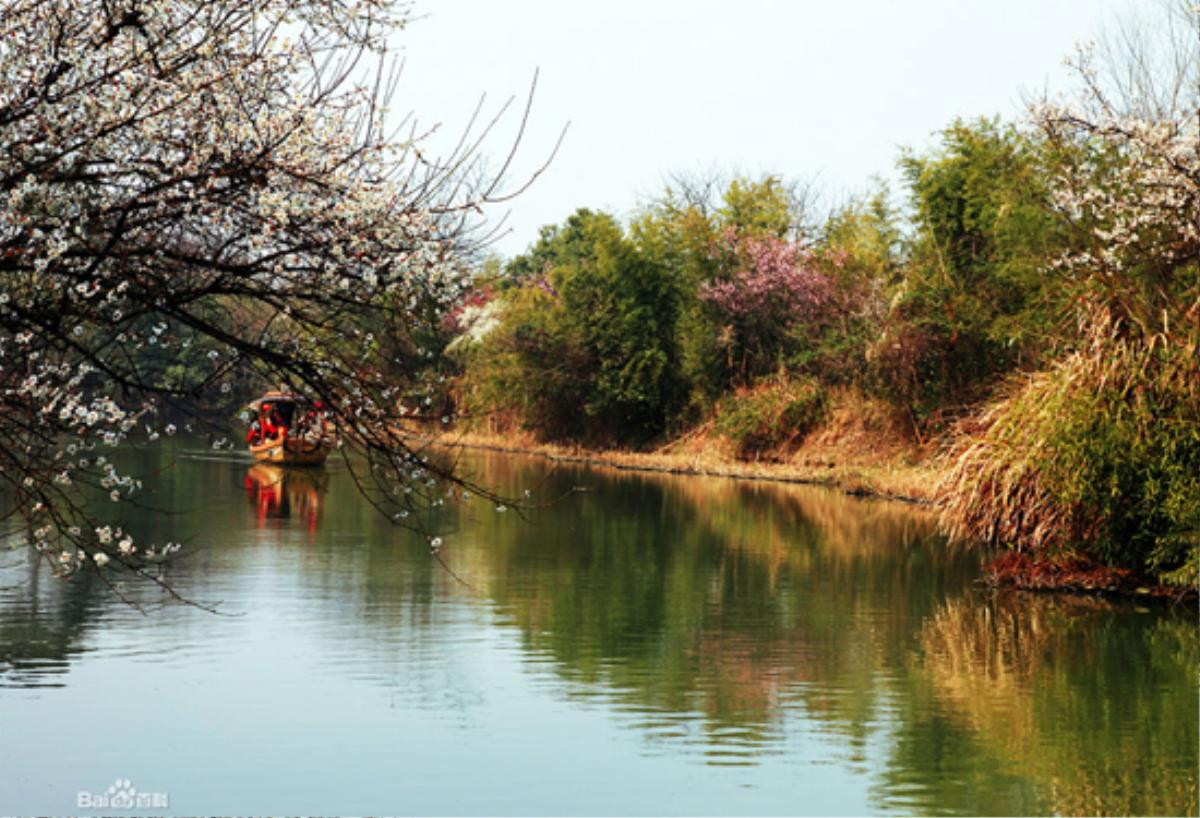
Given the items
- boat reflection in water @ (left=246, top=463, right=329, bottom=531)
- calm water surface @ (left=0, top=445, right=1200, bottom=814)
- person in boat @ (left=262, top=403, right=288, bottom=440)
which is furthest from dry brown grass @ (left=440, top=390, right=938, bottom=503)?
calm water surface @ (left=0, top=445, right=1200, bottom=814)

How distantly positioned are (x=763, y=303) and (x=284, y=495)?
44.0ft

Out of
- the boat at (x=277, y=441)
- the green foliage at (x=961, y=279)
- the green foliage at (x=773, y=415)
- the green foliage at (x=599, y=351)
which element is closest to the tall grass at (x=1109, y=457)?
the green foliage at (x=961, y=279)

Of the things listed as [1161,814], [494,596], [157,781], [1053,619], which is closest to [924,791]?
[1161,814]

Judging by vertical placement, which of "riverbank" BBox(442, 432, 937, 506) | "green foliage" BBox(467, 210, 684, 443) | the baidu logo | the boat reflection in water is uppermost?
"green foliage" BBox(467, 210, 684, 443)

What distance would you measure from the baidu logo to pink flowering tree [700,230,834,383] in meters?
29.1

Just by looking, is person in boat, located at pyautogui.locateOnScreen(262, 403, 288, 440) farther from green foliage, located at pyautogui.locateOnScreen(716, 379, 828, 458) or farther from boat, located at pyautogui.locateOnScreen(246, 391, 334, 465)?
green foliage, located at pyautogui.locateOnScreen(716, 379, 828, 458)

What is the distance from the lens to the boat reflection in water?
958 inches

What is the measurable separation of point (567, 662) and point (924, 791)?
4208 millimetres

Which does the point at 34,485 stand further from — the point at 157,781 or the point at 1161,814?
the point at 1161,814

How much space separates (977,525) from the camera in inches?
635

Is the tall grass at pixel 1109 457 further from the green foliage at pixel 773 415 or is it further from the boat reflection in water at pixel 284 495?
the green foliage at pixel 773 415

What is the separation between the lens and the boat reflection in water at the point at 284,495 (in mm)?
24344

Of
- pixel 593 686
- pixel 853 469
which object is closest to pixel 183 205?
pixel 593 686

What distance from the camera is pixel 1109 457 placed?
1486 centimetres
